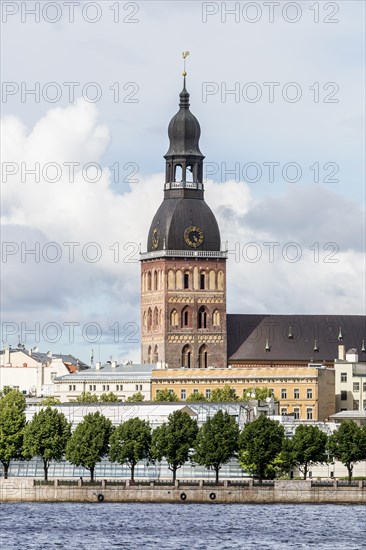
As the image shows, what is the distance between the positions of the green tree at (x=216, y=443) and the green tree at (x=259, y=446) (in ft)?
2.83

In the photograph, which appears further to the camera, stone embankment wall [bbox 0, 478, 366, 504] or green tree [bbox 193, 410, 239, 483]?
green tree [bbox 193, 410, 239, 483]

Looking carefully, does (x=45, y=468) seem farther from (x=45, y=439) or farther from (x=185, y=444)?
(x=185, y=444)

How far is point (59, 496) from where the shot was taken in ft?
558

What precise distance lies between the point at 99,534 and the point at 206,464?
3664 centimetres

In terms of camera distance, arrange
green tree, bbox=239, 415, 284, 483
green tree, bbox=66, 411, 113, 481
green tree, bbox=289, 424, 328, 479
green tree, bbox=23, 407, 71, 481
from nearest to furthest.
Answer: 1. green tree, bbox=239, 415, 284, 483
2. green tree, bbox=66, 411, 113, 481
3. green tree, bbox=289, 424, 328, 479
4. green tree, bbox=23, 407, 71, 481

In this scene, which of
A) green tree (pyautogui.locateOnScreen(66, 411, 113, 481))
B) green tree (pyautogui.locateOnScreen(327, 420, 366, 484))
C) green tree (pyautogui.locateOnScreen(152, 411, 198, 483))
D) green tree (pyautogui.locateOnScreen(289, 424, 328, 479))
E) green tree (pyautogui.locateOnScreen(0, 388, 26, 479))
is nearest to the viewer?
green tree (pyautogui.locateOnScreen(66, 411, 113, 481))

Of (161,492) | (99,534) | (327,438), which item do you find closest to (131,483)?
(161,492)

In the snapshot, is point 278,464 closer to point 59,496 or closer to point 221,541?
point 59,496

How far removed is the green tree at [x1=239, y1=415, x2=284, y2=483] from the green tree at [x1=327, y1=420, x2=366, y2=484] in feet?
14.3

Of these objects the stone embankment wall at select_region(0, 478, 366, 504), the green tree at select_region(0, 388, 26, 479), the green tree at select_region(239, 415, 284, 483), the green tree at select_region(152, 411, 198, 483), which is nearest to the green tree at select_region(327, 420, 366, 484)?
the green tree at select_region(239, 415, 284, 483)

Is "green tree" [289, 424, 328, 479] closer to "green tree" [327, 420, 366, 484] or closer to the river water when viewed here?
"green tree" [327, 420, 366, 484]

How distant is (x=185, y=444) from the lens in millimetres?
177875

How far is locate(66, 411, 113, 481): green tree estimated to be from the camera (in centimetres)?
17588

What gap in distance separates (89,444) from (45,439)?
4.20 meters
